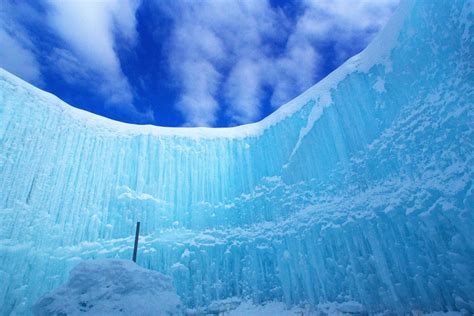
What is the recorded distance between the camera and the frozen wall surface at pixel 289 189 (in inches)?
341

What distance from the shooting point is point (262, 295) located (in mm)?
12086

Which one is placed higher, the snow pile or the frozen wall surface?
the frozen wall surface

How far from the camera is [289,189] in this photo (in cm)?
1326

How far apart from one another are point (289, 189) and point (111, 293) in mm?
8773

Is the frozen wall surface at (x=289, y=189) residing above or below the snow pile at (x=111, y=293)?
above

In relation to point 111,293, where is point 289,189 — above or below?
above

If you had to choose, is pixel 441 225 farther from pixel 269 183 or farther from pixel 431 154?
pixel 269 183

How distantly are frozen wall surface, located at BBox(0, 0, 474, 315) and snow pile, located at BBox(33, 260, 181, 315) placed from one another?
19.2 ft

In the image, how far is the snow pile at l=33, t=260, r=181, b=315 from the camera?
5.44 meters

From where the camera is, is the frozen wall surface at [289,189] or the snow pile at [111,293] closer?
the snow pile at [111,293]

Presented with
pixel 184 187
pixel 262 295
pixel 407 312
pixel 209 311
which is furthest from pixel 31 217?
pixel 407 312

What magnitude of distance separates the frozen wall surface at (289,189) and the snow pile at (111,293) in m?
5.86

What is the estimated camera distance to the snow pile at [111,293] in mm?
5441

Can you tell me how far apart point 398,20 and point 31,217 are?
46.1ft
